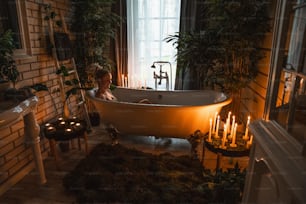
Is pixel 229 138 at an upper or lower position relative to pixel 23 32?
lower

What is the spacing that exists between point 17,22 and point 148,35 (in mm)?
1979

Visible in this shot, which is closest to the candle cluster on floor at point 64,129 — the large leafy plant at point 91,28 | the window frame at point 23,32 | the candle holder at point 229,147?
the window frame at point 23,32

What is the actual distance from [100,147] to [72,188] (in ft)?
2.31

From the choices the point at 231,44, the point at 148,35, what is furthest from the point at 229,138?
the point at 148,35

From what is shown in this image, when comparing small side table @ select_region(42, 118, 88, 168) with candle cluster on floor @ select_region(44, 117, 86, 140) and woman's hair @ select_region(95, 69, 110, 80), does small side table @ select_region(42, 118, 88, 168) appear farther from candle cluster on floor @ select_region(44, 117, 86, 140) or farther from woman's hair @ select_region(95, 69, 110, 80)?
woman's hair @ select_region(95, 69, 110, 80)

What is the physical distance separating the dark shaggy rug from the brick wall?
506 mm

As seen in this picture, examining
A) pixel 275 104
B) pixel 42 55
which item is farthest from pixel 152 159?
pixel 42 55

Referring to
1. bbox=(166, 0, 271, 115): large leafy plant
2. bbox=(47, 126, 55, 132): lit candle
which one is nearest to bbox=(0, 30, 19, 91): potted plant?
bbox=(47, 126, 55, 132): lit candle

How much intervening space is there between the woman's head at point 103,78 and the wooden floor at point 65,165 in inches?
28.0

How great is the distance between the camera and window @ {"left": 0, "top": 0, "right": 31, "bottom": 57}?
6.44 feet

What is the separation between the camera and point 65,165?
2.28 m

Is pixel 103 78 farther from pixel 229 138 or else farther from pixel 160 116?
pixel 229 138

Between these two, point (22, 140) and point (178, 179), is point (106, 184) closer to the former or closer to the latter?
point (178, 179)

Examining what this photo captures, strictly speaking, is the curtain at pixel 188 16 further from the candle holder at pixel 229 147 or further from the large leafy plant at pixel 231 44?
the candle holder at pixel 229 147
